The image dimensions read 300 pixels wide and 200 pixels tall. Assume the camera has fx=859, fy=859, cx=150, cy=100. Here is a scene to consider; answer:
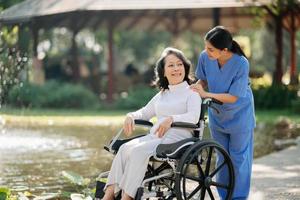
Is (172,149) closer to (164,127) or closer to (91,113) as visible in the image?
(164,127)

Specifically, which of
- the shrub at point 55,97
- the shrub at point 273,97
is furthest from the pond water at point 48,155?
the shrub at point 273,97

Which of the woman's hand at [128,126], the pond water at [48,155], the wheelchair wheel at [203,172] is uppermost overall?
the woman's hand at [128,126]

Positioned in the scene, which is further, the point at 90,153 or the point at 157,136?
the point at 90,153

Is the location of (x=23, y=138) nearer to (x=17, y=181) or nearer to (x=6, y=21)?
(x=17, y=181)

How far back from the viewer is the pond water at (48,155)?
875 centimetres

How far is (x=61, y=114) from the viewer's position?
19.4 meters

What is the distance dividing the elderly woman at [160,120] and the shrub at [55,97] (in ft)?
50.9

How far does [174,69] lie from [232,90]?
44cm

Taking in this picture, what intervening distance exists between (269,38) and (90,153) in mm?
34425

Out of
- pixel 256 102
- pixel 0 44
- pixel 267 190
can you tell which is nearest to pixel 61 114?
pixel 0 44

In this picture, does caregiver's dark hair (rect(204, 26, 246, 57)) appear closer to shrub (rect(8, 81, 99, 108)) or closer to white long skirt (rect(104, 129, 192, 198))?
white long skirt (rect(104, 129, 192, 198))

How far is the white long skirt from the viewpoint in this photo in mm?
5687

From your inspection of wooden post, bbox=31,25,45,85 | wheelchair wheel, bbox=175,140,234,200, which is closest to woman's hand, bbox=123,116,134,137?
wheelchair wheel, bbox=175,140,234,200

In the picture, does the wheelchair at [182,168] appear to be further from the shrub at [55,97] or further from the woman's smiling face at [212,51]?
the shrub at [55,97]
